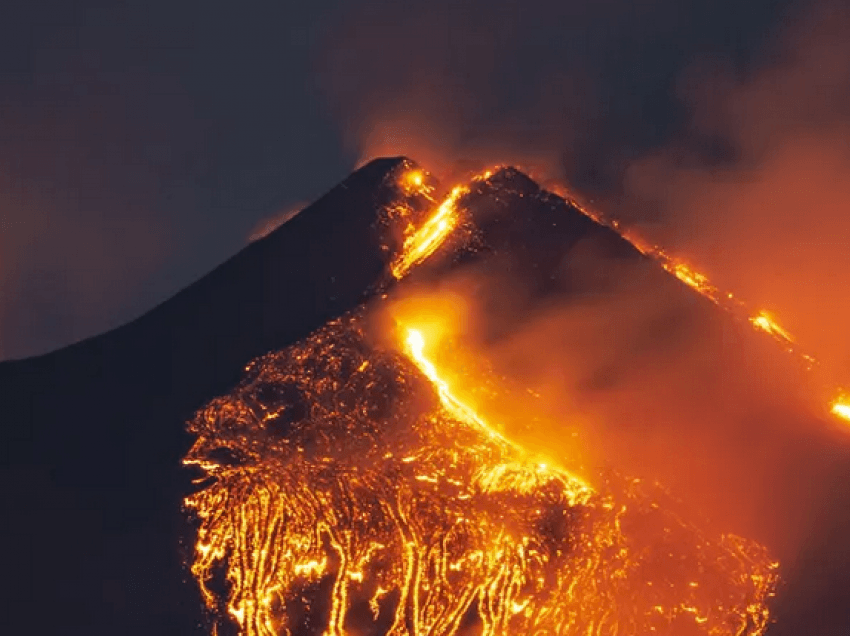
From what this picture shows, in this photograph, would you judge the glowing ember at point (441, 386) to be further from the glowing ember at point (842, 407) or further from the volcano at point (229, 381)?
the glowing ember at point (842, 407)

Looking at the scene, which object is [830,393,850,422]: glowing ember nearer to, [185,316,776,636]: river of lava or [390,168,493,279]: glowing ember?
[185,316,776,636]: river of lava

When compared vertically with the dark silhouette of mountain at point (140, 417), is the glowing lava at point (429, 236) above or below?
above

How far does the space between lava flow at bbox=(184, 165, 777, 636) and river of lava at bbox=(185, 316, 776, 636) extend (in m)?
0.03

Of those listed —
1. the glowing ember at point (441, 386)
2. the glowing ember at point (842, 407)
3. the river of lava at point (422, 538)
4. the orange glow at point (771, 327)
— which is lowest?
the river of lava at point (422, 538)

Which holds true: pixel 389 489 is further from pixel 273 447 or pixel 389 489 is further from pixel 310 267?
pixel 310 267

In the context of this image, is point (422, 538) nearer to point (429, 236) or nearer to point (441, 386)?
point (441, 386)

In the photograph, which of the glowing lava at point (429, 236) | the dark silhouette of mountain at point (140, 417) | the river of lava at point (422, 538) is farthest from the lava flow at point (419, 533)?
the glowing lava at point (429, 236)

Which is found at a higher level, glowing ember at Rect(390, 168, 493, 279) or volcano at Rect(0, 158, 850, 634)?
glowing ember at Rect(390, 168, 493, 279)

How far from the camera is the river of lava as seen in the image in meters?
26.8

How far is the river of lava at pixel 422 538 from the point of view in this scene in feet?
87.8

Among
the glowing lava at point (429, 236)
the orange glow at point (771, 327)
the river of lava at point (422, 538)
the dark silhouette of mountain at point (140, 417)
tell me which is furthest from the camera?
the orange glow at point (771, 327)

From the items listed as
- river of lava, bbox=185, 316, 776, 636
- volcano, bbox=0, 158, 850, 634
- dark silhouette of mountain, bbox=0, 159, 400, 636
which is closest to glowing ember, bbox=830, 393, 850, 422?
volcano, bbox=0, 158, 850, 634

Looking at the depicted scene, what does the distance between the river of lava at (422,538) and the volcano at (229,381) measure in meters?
0.11

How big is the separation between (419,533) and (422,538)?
14 cm
